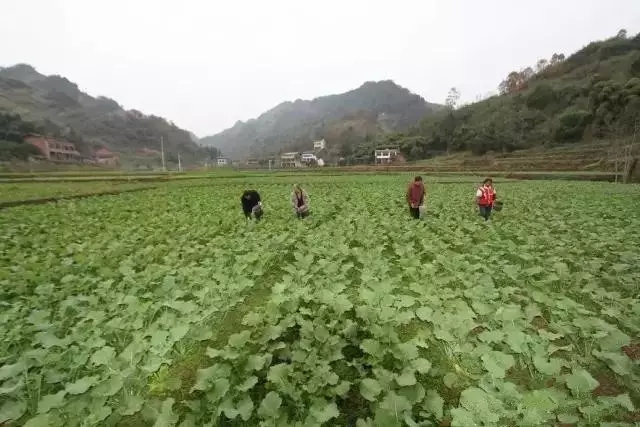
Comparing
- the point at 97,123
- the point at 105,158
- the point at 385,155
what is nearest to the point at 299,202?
the point at 385,155

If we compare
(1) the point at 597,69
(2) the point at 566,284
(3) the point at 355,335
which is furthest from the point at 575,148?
(3) the point at 355,335

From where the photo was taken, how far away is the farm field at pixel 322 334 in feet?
11.1

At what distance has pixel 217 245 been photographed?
33.9ft

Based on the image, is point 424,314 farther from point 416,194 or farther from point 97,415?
point 416,194

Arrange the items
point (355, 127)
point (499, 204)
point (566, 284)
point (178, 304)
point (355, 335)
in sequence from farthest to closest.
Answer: point (355, 127), point (499, 204), point (566, 284), point (178, 304), point (355, 335)

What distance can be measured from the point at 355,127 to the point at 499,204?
5925 inches

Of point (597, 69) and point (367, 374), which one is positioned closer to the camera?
point (367, 374)

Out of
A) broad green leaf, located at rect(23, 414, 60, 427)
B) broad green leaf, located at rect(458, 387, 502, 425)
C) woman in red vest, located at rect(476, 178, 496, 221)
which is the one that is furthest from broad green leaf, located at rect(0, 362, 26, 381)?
woman in red vest, located at rect(476, 178, 496, 221)

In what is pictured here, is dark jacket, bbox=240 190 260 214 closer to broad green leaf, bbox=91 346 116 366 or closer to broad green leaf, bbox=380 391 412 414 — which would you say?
broad green leaf, bbox=91 346 116 366

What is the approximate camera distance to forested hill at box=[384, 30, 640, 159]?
194 ft

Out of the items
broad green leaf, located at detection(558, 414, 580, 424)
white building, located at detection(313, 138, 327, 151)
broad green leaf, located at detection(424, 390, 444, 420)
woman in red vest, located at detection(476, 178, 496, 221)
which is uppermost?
white building, located at detection(313, 138, 327, 151)

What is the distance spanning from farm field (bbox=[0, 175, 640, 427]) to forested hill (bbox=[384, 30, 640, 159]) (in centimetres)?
5301

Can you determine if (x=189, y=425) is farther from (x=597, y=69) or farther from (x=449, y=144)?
(x=597, y=69)

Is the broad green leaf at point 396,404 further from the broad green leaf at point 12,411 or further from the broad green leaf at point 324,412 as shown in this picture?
the broad green leaf at point 12,411
